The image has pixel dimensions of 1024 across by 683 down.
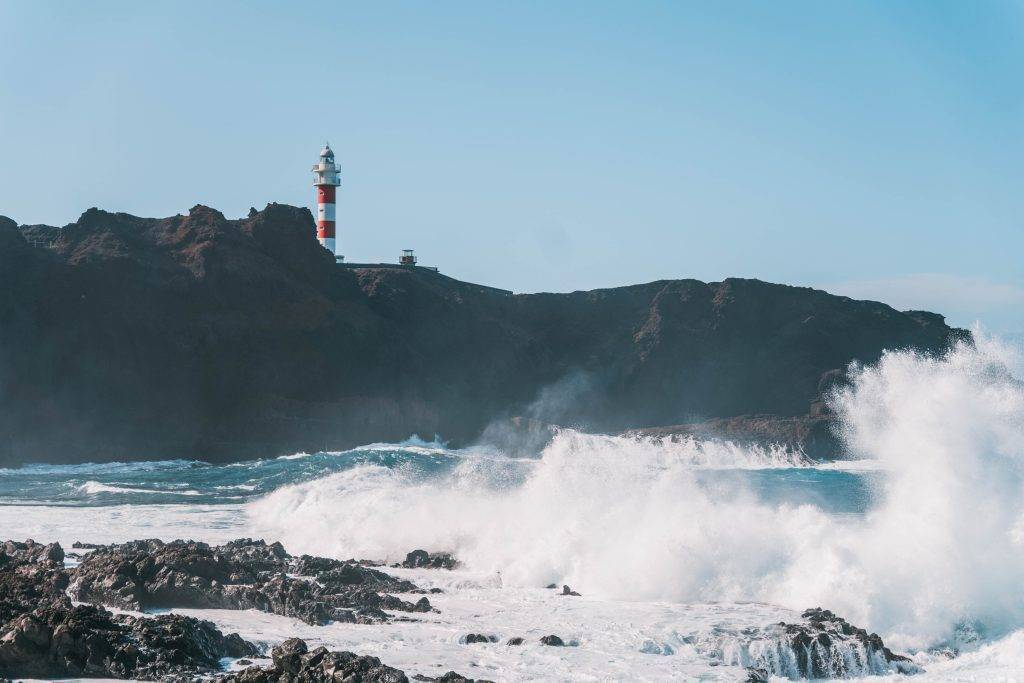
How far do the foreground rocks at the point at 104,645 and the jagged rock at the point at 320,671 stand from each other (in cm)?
80

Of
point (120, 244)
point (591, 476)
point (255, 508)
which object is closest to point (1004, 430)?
point (591, 476)

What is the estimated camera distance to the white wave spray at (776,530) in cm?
1502

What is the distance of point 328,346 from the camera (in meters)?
56.9

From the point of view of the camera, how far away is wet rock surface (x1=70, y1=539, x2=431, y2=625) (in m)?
13.7

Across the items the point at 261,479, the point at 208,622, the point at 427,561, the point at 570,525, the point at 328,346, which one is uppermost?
the point at 328,346

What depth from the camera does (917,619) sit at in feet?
47.1

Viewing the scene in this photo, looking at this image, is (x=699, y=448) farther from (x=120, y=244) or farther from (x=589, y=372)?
(x=120, y=244)

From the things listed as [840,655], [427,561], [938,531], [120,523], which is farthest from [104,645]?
[120,523]

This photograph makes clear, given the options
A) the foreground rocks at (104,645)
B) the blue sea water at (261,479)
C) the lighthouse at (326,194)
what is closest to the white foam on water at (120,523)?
the blue sea water at (261,479)

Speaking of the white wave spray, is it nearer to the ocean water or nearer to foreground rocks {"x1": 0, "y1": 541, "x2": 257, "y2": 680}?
the ocean water

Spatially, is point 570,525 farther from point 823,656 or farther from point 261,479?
point 261,479

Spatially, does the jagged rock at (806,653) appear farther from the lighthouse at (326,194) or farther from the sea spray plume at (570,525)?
the lighthouse at (326,194)

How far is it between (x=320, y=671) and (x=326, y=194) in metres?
57.4

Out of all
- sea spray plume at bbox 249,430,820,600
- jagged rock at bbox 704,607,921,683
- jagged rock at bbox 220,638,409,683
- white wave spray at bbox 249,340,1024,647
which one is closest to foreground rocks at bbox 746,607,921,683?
jagged rock at bbox 704,607,921,683
